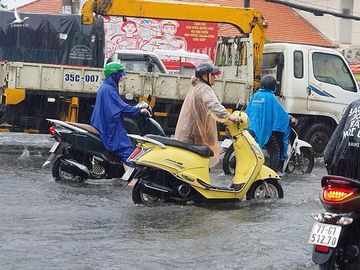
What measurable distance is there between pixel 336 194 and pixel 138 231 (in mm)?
2782

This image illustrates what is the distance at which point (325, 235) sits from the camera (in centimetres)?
545

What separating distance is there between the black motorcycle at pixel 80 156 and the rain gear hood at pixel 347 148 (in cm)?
523

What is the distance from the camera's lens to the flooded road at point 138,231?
6707mm

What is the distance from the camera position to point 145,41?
30016 mm

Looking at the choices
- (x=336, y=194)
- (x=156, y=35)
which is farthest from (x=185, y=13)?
(x=156, y=35)

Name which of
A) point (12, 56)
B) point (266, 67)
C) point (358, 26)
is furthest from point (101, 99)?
point (358, 26)

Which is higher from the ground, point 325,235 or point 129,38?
point 129,38

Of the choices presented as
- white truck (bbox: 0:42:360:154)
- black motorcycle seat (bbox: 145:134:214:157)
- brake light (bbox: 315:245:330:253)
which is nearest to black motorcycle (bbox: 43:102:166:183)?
black motorcycle seat (bbox: 145:134:214:157)

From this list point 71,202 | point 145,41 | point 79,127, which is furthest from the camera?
point 145,41

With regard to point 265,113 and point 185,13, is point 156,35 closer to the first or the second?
point 185,13

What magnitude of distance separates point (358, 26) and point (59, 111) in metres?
26.8

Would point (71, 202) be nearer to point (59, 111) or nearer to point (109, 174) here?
point (109, 174)

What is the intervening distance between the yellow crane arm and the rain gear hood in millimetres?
10643

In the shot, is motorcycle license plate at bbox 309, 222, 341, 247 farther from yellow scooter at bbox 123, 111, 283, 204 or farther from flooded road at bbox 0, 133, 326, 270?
yellow scooter at bbox 123, 111, 283, 204
